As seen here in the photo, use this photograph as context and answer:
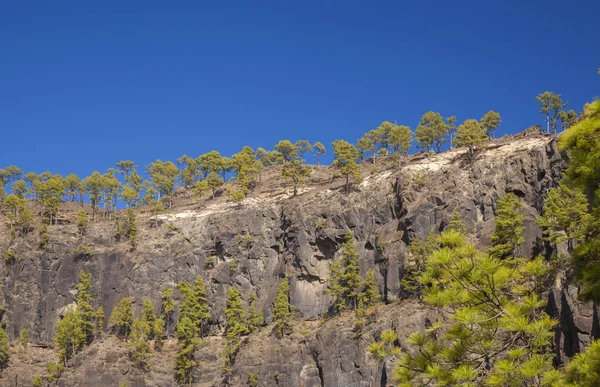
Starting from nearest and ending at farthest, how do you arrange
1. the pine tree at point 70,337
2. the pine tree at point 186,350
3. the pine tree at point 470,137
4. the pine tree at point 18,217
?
1. the pine tree at point 186,350
2. the pine tree at point 470,137
3. the pine tree at point 70,337
4. the pine tree at point 18,217

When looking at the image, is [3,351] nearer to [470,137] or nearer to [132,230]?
[132,230]

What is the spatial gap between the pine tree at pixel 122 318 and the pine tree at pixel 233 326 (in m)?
13.5

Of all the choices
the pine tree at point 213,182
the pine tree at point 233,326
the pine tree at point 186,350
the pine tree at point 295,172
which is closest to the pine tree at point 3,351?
the pine tree at point 186,350

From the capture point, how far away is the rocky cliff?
66.1 meters

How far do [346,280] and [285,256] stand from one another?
492 inches

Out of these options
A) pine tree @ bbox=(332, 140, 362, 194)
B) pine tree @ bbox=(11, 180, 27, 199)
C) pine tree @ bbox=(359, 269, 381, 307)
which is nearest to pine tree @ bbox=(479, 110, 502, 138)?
pine tree @ bbox=(332, 140, 362, 194)

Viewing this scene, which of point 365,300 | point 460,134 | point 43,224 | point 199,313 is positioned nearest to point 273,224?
point 199,313

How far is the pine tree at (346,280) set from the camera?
228 ft

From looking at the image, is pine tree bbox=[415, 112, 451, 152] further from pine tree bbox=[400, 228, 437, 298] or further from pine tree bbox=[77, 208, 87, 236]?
pine tree bbox=[77, 208, 87, 236]

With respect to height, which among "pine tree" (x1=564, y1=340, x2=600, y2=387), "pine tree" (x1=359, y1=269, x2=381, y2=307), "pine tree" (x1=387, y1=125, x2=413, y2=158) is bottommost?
"pine tree" (x1=359, y1=269, x2=381, y2=307)

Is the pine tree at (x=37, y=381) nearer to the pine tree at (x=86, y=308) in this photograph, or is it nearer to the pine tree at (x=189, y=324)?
the pine tree at (x=86, y=308)

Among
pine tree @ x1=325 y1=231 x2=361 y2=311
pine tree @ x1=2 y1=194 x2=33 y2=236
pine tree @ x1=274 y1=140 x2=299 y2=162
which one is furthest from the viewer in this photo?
pine tree @ x1=274 y1=140 x2=299 y2=162

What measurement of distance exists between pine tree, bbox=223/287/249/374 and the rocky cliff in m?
1.64

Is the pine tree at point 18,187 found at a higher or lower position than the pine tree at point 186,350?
higher
